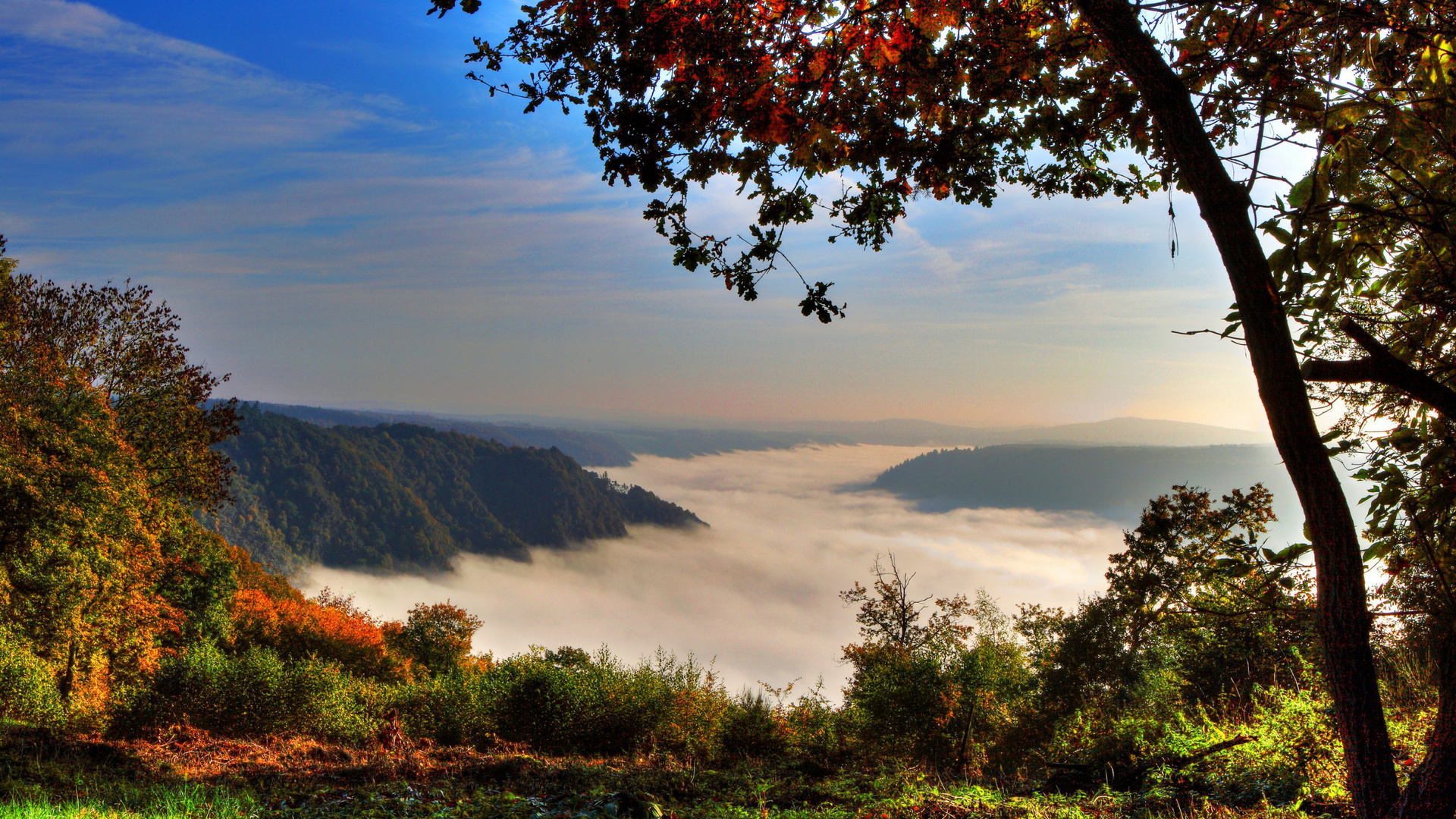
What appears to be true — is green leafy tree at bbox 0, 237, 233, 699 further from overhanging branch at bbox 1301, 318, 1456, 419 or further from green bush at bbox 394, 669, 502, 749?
overhanging branch at bbox 1301, 318, 1456, 419

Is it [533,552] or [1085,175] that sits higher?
[1085,175]

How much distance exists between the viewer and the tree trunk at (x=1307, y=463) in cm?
279

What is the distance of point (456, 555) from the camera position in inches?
6358

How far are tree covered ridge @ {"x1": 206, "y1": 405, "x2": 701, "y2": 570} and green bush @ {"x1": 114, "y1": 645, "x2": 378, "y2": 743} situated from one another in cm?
11286

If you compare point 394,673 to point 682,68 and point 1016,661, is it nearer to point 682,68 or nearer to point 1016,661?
point 1016,661

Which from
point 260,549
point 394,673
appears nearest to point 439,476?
point 260,549

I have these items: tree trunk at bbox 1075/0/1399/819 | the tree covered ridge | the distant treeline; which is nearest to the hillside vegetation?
tree trunk at bbox 1075/0/1399/819

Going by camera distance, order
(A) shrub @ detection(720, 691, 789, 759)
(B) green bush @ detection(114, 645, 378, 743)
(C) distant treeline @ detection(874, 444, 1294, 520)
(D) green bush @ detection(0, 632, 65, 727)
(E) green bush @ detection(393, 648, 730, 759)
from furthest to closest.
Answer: (C) distant treeline @ detection(874, 444, 1294, 520), (A) shrub @ detection(720, 691, 789, 759), (E) green bush @ detection(393, 648, 730, 759), (B) green bush @ detection(114, 645, 378, 743), (D) green bush @ detection(0, 632, 65, 727)

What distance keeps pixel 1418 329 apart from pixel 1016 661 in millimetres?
25150

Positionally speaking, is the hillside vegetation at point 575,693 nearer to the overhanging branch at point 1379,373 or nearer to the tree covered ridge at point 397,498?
the overhanging branch at point 1379,373

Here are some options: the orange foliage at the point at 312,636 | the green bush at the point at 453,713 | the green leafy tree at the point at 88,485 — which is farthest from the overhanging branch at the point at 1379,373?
the orange foliage at the point at 312,636

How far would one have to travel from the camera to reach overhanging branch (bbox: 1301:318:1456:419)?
2.88m

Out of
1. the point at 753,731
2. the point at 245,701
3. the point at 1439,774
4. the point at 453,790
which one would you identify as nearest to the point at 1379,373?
the point at 1439,774

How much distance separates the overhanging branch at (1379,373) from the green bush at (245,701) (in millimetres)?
17304
